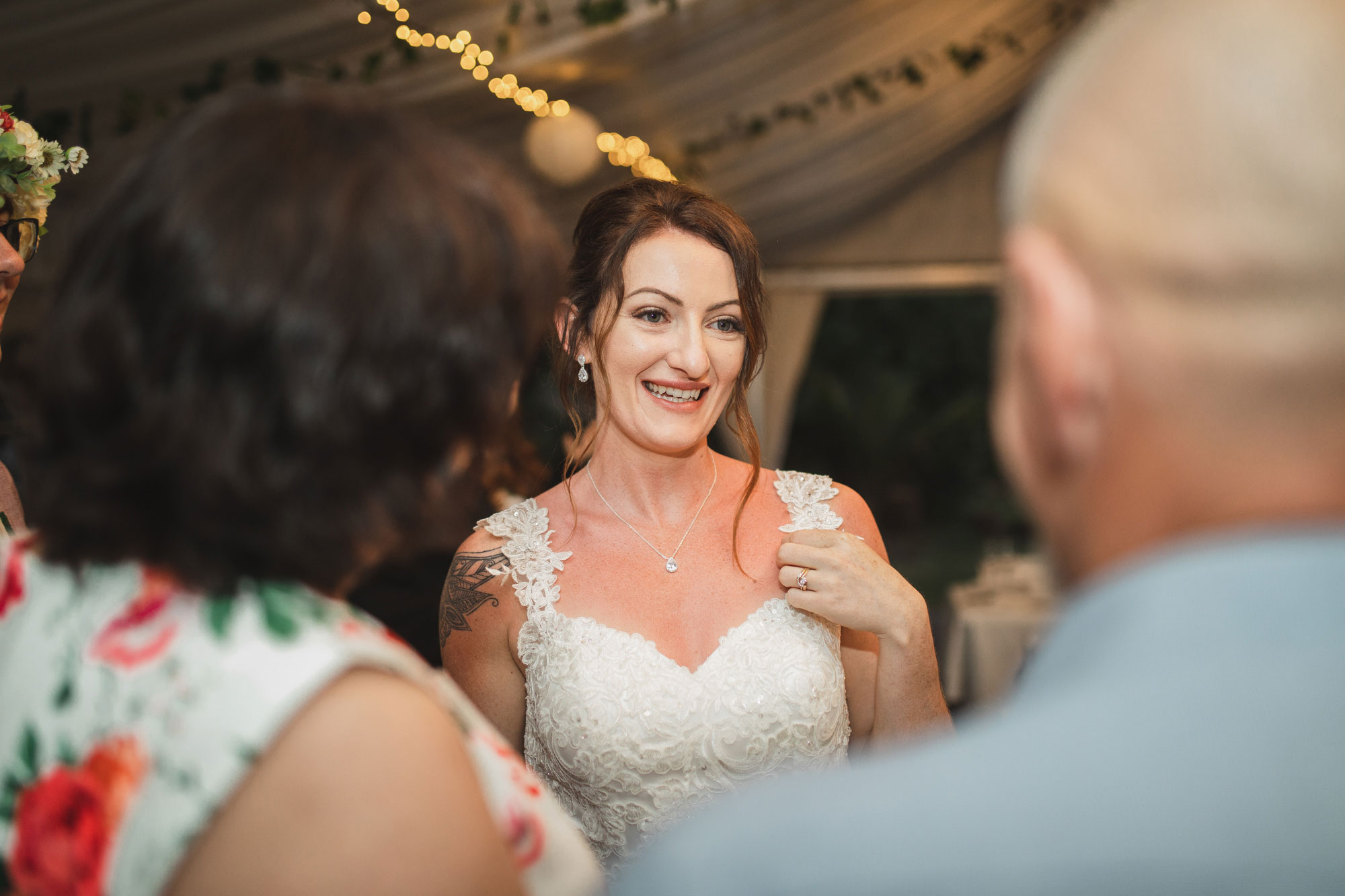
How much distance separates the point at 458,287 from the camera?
2.51ft

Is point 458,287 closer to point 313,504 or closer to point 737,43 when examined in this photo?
point 313,504

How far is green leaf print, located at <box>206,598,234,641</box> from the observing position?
752 millimetres

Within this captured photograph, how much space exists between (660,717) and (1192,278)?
1.46 m

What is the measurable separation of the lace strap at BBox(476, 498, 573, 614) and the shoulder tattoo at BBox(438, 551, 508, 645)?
2 cm

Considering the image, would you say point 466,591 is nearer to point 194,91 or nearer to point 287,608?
point 287,608

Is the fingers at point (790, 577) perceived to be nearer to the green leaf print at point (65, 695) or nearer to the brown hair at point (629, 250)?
the brown hair at point (629, 250)

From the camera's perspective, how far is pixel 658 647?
1.95 m

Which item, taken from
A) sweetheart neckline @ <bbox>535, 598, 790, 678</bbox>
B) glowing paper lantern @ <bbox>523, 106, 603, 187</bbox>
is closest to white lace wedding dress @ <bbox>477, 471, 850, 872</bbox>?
sweetheart neckline @ <bbox>535, 598, 790, 678</bbox>

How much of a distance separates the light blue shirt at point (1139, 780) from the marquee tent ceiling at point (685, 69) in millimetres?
3447

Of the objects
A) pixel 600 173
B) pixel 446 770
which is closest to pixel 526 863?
pixel 446 770

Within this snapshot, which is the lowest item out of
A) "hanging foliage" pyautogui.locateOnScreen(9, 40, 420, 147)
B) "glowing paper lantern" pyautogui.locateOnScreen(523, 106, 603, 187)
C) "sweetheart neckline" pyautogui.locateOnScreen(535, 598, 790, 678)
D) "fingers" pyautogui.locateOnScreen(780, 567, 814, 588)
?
"sweetheart neckline" pyautogui.locateOnScreen(535, 598, 790, 678)

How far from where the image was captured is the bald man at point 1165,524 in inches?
19.0

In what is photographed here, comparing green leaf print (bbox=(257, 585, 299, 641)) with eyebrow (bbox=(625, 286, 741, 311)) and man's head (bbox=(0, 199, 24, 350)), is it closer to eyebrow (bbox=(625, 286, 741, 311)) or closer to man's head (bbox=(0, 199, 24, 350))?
man's head (bbox=(0, 199, 24, 350))

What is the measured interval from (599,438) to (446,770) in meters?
1.48
